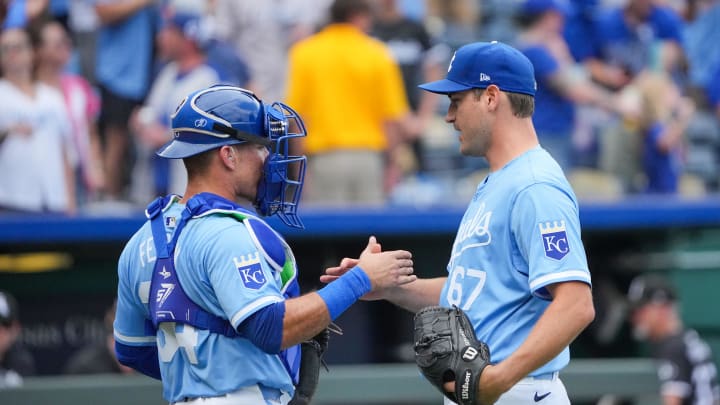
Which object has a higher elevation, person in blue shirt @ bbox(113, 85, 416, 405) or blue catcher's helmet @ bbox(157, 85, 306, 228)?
blue catcher's helmet @ bbox(157, 85, 306, 228)

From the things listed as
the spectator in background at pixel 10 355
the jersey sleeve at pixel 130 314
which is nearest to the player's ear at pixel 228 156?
the jersey sleeve at pixel 130 314

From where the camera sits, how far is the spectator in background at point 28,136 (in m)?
8.24

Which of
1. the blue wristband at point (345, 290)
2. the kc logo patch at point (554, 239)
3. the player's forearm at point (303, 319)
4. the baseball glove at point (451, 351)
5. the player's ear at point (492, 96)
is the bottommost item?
the baseball glove at point (451, 351)

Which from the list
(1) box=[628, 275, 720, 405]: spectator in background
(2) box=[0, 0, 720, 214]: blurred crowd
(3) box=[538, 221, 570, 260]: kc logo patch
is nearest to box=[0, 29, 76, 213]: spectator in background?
(2) box=[0, 0, 720, 214]: blurred crowd

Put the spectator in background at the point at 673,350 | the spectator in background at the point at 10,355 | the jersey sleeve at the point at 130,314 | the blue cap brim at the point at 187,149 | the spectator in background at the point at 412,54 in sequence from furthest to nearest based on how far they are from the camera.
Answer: the spectator in background at the point at 412,54 < the spectator in background at the point at 673,350 < the spectator in background at the point at 10,355 < the jersey sleeve at the point at 130,314 < the blue cap brim at the point at 187,149

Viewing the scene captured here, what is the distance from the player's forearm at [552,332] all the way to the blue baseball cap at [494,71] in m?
0.77

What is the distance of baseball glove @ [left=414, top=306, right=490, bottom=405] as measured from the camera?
4062mm

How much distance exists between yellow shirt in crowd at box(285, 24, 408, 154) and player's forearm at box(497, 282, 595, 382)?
441 centimetres

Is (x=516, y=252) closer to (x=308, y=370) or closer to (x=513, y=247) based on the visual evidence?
(x=513, y=247)

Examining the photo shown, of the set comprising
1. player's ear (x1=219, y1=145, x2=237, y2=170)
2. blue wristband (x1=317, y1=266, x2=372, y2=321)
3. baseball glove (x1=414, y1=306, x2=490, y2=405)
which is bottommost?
baseball glove (x1=414, y1=306, x2=490, y2=405)

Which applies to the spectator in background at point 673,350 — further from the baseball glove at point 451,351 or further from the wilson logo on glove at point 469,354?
Answer: the wilson logo on glove at point 469,354

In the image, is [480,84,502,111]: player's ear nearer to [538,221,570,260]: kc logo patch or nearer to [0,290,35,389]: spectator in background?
[538,221,570,260]: kc logo patch

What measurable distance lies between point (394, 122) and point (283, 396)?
448 cm

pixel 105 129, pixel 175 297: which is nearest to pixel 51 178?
pixel 105 129
